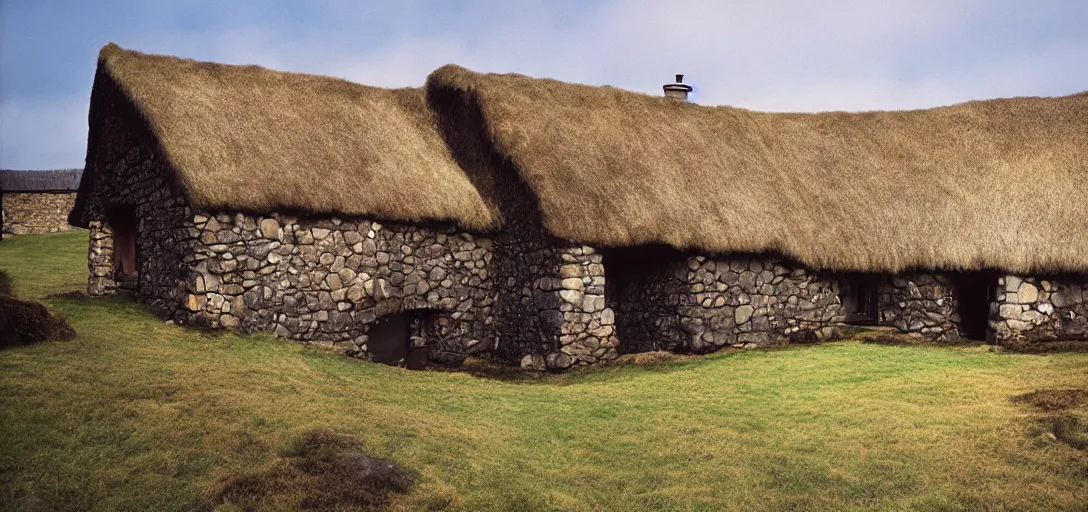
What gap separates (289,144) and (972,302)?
1499 centimetres

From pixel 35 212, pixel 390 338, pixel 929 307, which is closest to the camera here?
pixel 390 338

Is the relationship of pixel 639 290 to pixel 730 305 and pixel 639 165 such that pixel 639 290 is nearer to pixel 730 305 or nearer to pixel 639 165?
pixel 730 305

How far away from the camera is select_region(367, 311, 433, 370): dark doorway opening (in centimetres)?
1844

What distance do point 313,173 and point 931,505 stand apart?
12.3 metres

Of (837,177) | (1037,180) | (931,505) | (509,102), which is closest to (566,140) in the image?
(509,102)

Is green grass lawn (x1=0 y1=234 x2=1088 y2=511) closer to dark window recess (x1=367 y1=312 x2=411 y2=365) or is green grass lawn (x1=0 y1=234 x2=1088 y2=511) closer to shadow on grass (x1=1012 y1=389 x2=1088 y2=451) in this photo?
shadow on grass (x1=1012 y1=389 x2=1088 y2=451)

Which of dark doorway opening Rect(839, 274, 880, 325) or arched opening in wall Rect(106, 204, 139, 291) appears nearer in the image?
arched opening in wall Rect(106, 204, 139, 291)

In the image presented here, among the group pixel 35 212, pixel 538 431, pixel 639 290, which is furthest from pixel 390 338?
pixel 35 212

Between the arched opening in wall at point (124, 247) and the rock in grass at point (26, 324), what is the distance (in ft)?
22.8

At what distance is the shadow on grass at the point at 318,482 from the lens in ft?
26.3

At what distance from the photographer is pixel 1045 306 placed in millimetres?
18391

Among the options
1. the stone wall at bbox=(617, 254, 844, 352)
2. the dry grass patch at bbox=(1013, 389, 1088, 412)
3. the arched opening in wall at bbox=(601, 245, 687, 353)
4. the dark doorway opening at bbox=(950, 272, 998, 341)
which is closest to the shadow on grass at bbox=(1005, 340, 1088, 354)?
the dark doorway opening at bbox=(950, 272, 998, 341)

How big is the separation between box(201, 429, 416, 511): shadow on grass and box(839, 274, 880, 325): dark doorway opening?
1400cm

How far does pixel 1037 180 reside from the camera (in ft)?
65.0
